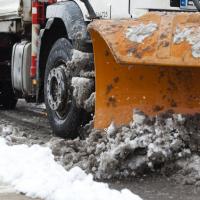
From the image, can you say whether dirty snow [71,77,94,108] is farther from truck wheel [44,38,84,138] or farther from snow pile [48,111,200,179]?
snow pile [48,111,200,179]

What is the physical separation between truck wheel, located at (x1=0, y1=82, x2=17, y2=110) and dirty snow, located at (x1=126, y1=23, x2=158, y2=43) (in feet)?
18.1

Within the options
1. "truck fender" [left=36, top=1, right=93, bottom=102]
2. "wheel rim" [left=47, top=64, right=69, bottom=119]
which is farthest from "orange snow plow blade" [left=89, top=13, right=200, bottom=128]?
"wheel rim" [left=47, top=64, right=69, bottom=119]

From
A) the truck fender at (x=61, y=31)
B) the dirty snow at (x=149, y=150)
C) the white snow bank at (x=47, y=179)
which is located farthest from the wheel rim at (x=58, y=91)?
the dirty snow at (x=149, y=150)

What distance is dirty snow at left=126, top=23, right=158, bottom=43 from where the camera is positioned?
14.7ft

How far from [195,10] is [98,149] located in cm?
145

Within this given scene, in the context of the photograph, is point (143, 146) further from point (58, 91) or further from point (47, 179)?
point (58, 91)

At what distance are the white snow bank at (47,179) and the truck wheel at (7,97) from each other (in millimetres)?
4452

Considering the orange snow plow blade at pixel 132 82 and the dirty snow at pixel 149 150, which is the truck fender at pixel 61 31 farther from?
the dirty snow at pixel 149 150

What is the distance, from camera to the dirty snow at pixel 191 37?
4.21 metres

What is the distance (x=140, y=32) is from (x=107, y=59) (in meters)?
0.72

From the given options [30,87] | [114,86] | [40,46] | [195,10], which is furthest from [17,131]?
[195,10]

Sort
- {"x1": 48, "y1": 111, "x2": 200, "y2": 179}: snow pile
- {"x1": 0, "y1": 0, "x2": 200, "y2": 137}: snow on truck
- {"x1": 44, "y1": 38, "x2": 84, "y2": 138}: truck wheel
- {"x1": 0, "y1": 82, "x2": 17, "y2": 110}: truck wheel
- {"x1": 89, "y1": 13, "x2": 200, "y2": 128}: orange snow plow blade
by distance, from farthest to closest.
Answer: {"x1": 0, "y1": 82, "x2": 17, "y2": 110}: truck wheel, {"x1": 44, "y1": 38, "x2": 84, "y2": 138}: truck wheel, {"x1": 48, "y1": 111, "x2": 200, "y2": 179}: snow pile, {"x1": 89, "y1": 13, "x2": 200, "y2": 128}: orange snow plow blade, {"x1": 0, "y1": 0, "x2": 200, "y2": 137}: snow on truck

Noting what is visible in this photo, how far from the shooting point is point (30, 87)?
735 cm

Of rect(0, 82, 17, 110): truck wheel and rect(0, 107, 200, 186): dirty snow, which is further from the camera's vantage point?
rect(0, 82, 17, 110): truck wheel
